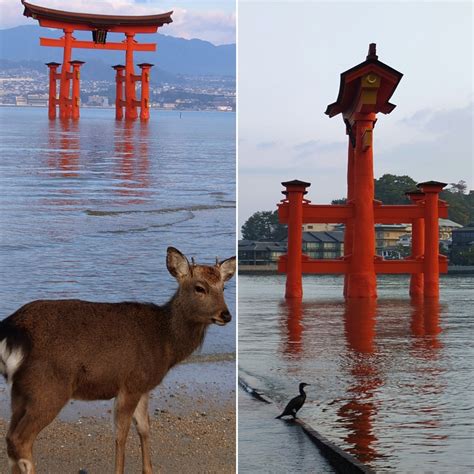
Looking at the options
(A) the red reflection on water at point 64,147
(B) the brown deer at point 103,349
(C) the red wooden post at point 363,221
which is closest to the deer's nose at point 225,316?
(B) the brown deer at point 103,349

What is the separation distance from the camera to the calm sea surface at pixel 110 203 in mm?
2592

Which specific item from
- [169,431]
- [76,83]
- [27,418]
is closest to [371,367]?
[169,431]

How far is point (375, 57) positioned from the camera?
126 inches

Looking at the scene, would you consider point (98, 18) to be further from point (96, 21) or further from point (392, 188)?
point (392, 188)

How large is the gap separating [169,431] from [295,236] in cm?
106

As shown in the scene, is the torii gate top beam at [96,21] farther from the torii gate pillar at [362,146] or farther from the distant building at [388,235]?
the distant building at [388,235]

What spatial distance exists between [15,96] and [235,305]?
790 millimetres

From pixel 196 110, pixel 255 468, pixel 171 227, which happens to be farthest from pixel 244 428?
pixel 196 110

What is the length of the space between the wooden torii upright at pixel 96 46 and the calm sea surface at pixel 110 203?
49 millimetres

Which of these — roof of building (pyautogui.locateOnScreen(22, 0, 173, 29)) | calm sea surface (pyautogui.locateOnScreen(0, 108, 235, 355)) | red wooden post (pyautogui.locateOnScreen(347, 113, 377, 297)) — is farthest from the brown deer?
red wooden post (pyautogui.locateOnScreen(347, 113, 377, 297))

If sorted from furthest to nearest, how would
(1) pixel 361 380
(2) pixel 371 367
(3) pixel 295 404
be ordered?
(2) pixel 371 367 < (1) pixel 361 380 < (3) pixel 295 404

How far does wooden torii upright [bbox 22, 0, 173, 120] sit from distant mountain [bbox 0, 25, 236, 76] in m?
0.02

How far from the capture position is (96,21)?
8.68ft

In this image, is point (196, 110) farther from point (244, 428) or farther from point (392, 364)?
point (392, 364)
